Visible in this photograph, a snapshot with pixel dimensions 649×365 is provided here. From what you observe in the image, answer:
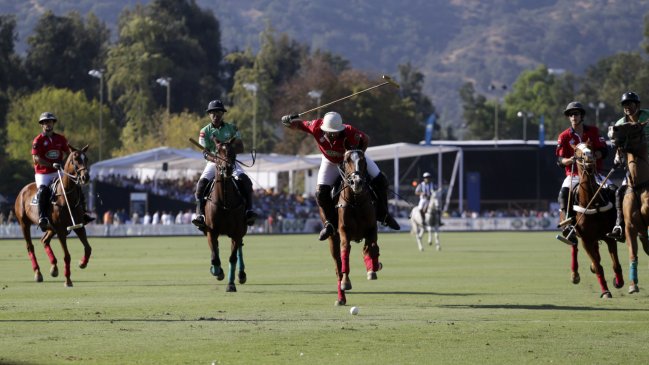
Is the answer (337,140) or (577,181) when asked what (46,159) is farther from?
(577,181)

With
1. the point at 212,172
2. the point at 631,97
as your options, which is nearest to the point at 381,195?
the point at 212,172

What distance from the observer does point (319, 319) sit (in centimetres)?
1680

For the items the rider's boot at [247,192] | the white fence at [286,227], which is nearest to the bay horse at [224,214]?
the rider's boot at [247,192]

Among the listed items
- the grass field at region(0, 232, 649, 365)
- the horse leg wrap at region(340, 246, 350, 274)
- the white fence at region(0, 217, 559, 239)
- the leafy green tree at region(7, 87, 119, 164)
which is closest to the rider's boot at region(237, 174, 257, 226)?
the grass field at region(0, 232, 649, 365)

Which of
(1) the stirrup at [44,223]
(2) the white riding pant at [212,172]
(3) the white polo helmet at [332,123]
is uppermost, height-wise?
(3) the white polo helmet at [332,123]

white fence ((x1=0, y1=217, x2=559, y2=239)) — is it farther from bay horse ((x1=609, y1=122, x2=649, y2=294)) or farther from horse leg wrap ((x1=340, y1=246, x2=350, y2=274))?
bay horse ((x1=609, y1=122, x2=649, y2=294))

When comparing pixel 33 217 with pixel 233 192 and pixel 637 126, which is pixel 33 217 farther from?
pixel 637 126

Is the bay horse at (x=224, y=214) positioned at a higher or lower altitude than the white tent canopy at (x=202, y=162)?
lower

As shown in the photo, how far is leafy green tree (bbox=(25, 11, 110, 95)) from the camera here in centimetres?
11912

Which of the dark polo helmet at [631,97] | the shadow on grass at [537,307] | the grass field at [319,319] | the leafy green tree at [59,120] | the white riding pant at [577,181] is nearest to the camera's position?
the grass field at [319,319]

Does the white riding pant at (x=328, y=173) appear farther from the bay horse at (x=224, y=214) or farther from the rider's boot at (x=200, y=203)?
the rider's boot at (x=200, y=203)

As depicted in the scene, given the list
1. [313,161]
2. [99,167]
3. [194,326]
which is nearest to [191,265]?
[194,326]

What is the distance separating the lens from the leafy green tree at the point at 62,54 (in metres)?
119

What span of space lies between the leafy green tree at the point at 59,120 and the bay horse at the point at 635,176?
77.9 metres
